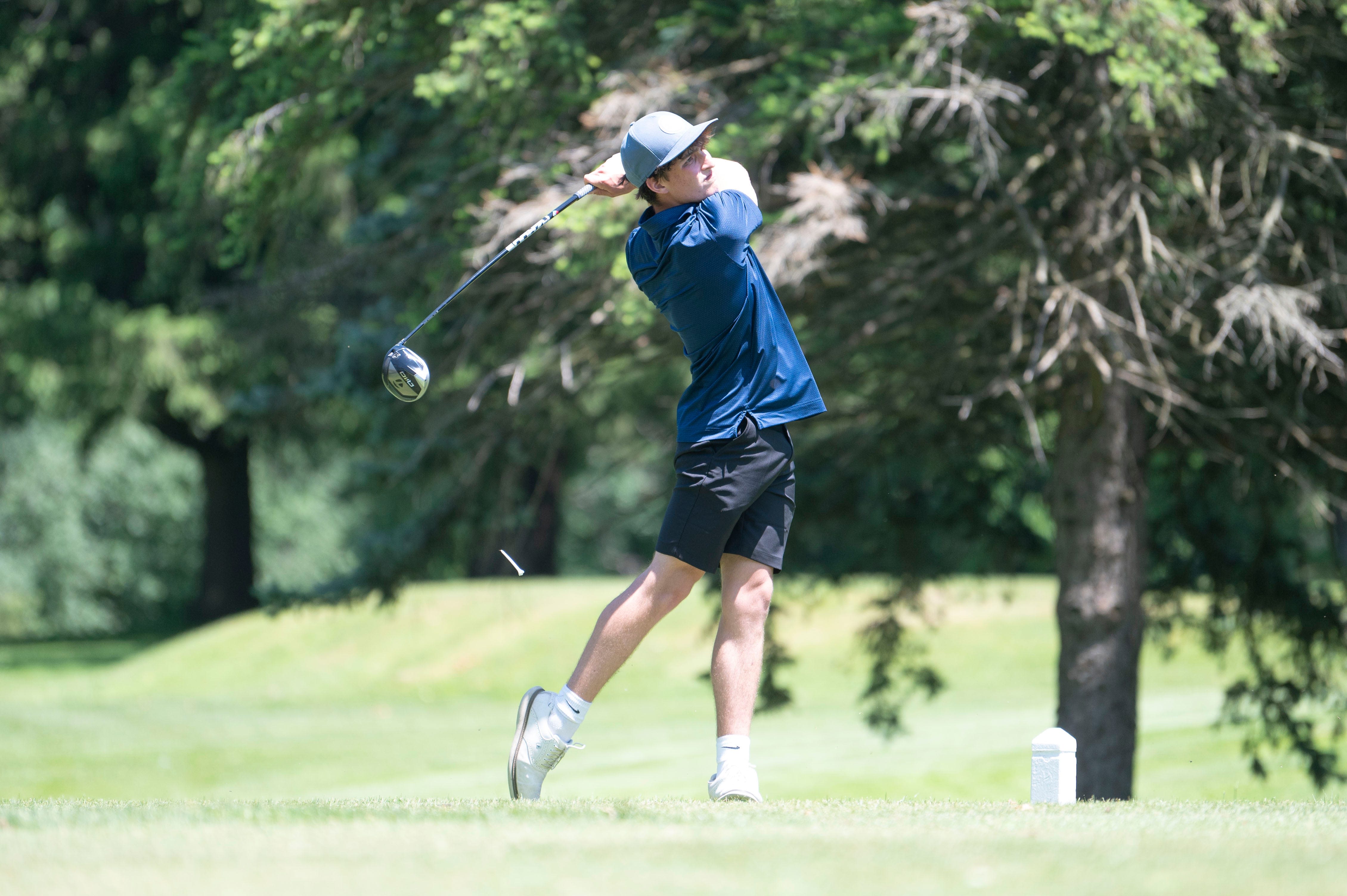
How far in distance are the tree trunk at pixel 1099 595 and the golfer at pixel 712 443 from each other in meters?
4.01

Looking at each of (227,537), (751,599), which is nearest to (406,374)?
(751,599)

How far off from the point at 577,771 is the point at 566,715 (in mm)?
8177

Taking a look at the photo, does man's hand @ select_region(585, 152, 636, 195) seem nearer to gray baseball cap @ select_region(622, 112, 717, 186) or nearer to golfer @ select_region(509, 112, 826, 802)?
golfer @ select_region(509, 112, 826, 802)

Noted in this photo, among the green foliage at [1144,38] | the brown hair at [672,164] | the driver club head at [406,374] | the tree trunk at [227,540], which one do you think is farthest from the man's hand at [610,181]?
the tree trunk at [227,540]

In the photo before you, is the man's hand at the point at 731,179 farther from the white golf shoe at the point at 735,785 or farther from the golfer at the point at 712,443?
the white golf shoe at the point at 735,785

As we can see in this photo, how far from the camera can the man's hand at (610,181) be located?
467 cm

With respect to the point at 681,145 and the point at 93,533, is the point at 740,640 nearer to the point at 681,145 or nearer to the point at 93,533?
the point at 681,145

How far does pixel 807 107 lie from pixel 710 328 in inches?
108

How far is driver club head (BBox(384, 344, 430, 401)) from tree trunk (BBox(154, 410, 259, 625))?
1971 cm

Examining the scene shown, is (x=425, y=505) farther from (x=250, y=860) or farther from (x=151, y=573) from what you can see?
A: (x=151, y=573)

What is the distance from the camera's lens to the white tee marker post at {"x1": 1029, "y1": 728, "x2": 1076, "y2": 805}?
4375 millimetres

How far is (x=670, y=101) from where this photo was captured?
288 inches

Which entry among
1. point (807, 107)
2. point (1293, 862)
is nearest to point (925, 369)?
point (807, 107)

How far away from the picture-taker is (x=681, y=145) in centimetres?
437
